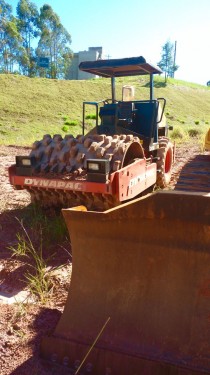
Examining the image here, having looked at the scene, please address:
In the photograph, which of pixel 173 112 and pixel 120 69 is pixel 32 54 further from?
pixel 120 69

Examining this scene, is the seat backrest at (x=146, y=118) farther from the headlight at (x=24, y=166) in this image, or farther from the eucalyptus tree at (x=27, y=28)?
the eucalyptus tree at (x=27, y=28)

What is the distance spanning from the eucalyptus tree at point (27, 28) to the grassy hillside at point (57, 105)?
1626 centimetres

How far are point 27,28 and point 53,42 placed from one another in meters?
4.63

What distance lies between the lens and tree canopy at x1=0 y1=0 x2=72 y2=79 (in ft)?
189

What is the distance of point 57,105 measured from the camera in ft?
127

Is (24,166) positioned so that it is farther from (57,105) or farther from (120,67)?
(57,105)

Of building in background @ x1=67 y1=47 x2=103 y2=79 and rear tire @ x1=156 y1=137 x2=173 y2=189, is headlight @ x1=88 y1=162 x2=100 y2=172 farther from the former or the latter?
building in background @ x1=67 y1=47 x2=103 y2=79

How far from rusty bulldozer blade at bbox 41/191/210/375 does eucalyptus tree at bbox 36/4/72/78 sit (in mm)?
63538

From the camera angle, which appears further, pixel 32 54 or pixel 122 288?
pixel 32 54

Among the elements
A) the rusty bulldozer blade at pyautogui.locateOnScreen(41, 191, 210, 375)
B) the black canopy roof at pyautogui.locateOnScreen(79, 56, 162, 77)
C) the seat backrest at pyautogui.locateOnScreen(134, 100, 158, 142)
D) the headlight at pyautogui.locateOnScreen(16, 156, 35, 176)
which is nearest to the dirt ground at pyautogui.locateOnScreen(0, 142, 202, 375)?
the rusty bulldozer blade at pyautogui.locateOnScreen(41, 191, 210, 375)

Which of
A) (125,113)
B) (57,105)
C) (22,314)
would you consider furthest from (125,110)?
(57,105)

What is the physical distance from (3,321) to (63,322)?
536mm

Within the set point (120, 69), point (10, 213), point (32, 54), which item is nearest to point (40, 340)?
point (10, 213)

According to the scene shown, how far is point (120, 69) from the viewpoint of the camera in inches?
241
